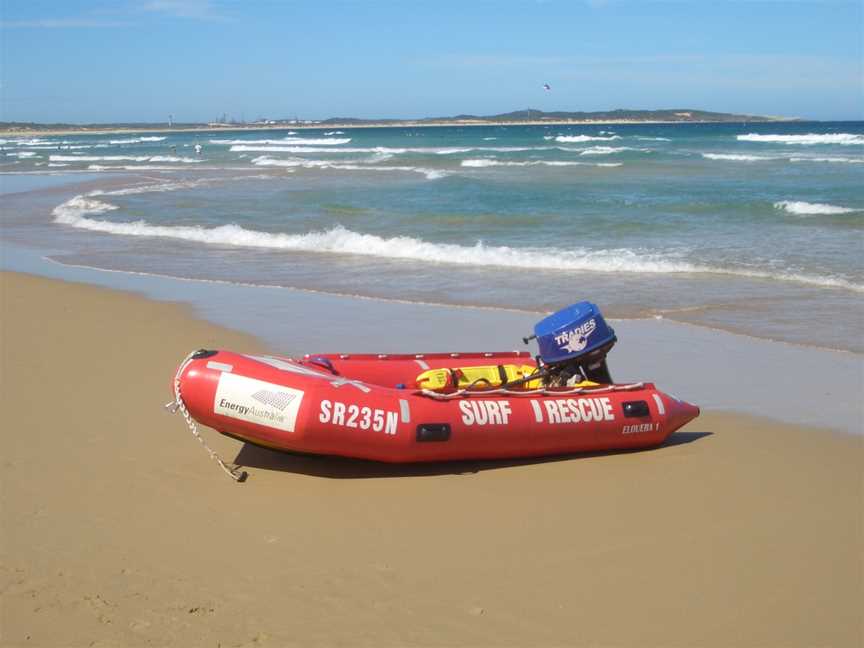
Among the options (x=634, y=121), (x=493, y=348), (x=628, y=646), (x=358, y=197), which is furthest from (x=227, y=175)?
(x=634, y=121)

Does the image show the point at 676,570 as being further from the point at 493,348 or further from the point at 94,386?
the point at 94,386

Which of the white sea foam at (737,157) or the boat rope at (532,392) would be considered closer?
the boat rope at (532,392)

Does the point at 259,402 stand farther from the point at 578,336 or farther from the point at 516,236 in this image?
the point at 516,236

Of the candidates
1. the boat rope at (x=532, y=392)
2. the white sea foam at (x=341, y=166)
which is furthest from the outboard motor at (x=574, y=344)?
the white sea foam at (x=341, y=166)

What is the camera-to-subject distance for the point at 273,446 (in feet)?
17.1

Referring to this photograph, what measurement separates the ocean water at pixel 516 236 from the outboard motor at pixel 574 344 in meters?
3.01

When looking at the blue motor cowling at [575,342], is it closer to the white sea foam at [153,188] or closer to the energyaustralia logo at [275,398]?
the energyaustralia logo at [275,398]

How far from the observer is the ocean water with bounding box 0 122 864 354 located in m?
10.5

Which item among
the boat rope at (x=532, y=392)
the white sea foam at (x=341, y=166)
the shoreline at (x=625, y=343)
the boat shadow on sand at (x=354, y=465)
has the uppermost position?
the white sea foam at (x=341, y=166)

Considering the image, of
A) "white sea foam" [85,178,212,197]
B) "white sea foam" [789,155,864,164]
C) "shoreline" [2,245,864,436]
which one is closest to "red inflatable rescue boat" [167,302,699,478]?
"shoreline" [2,245,864,436]

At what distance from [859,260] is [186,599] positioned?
11529 millimetres

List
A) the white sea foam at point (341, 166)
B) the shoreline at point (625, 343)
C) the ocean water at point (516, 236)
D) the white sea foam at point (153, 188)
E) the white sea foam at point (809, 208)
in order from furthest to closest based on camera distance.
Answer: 1. the white sea foam at point (341, 166)
2. the white sea foam at point (153, 188)
3. the white sea foam at point (809, 208)
4. the ocean water at point (516, 236)
5. the shoreline at point (625, 343)

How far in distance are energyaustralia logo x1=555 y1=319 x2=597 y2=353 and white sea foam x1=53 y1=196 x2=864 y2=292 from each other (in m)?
5.94

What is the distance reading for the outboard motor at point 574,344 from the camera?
19.9 ft
